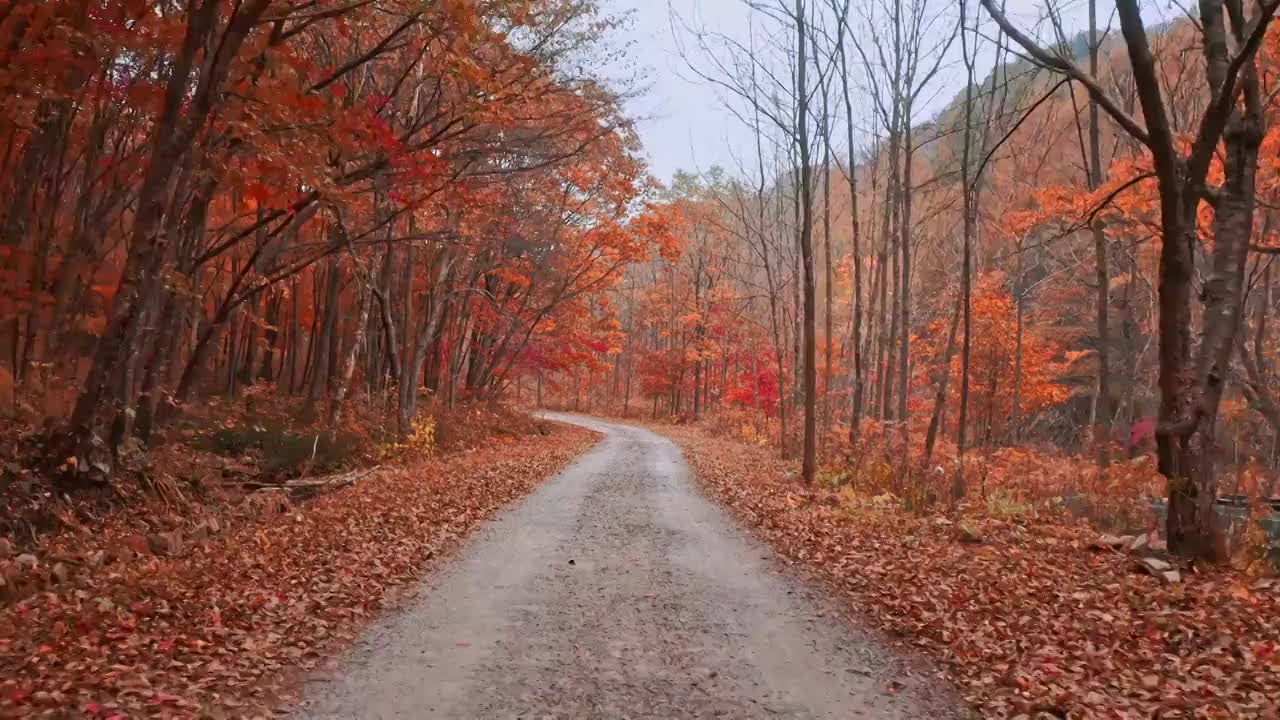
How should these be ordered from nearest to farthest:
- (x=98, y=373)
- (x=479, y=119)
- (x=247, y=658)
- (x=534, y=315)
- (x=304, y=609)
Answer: (x=247, y=658) → (x=304, y=609) → (x=98, y=373) → (x=479, y=119) → (x=534, y=315)

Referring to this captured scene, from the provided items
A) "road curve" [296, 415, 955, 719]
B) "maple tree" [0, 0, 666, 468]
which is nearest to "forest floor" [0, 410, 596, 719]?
"road curve" [296, 415, 955, 719]

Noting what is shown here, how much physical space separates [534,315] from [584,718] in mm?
24262

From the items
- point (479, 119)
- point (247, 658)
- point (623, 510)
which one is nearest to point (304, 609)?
point (247, 658)

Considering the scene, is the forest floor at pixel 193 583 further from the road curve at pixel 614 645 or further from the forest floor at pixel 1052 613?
the forest floor at pixel 1052 613

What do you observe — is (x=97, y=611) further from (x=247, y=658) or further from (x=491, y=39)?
(x=491, y=39)

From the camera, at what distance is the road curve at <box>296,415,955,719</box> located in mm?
4516

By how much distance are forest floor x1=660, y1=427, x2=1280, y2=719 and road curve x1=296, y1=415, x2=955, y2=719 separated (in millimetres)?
479

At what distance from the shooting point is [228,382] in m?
23.8

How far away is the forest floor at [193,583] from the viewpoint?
439cm

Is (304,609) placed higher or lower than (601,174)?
lower

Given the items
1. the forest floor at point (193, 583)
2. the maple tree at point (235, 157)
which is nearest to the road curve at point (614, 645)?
the forest floor at point (193, 583)

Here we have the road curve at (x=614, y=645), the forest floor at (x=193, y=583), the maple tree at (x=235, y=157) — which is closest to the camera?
the forest floor at (x=193, y=583)

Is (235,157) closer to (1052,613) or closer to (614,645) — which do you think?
(614,645)

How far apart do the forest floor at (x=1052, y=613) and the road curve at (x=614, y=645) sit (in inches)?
18.8
